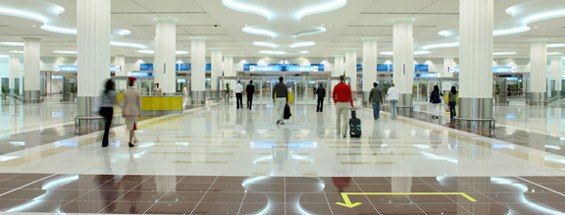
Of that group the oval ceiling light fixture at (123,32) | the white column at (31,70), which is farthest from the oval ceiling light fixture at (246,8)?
the white column at (31,70)

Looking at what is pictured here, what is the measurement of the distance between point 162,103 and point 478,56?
14026 mm

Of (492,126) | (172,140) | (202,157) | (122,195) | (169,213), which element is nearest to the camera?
(169,213)

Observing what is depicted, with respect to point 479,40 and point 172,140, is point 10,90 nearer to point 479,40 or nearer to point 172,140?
point 172,140

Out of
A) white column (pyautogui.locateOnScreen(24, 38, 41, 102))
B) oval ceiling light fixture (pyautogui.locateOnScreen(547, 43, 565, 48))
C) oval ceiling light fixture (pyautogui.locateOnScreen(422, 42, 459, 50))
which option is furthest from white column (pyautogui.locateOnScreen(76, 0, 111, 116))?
oval ceiling light fixture (pyautogui.locateOnScreen(547, 43, 565, 48))

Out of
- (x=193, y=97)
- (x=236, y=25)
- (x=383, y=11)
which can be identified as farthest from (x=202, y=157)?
(x=193, y=97)

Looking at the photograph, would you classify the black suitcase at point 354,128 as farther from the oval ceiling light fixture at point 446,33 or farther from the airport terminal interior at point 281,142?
the oval ceiling light fixture at point 446,33

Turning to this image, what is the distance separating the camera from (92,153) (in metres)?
9.17

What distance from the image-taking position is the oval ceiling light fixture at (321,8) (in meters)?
21.2

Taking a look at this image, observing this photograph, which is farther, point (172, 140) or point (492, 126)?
point (492, 126)

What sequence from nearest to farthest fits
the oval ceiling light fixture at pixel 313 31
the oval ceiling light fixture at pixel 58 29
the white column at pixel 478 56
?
the white column at pixel 478 56
the oval ceiling light fixture at pixel 313 31
the oval ceiling light fixture at pixel 58 29

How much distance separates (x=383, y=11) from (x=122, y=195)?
18.8m

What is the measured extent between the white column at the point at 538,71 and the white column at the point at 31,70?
36916 mm

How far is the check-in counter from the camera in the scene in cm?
2283

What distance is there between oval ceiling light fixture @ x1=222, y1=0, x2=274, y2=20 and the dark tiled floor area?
1505cm
